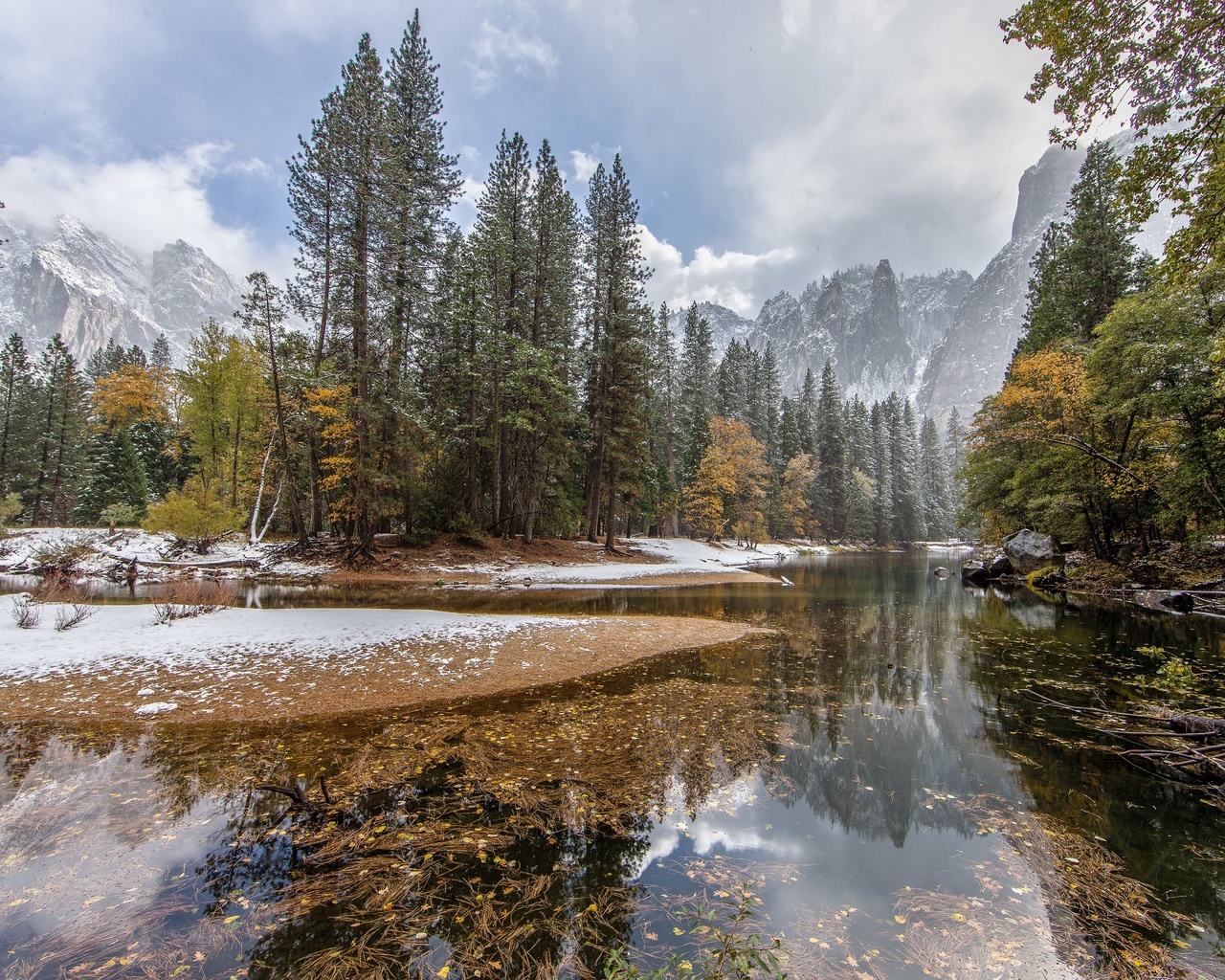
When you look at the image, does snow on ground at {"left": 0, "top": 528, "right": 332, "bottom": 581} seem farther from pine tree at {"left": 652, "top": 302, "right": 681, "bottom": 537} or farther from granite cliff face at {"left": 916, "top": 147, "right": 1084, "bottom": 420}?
granite cliff face at {"left": 916, "top": 147, "right": 1084, "bottom": 420}

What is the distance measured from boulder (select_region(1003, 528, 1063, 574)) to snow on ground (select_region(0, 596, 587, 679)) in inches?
1008

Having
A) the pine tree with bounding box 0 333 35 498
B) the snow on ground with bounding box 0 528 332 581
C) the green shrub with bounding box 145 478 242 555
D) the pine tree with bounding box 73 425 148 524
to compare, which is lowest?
the snow on ground with bounding box 0 528 332 581

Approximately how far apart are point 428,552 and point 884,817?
20.6 m

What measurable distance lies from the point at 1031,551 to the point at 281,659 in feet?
103

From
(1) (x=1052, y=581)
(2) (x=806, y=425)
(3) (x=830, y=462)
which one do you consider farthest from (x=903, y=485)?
(1) (x=1052, y=581)

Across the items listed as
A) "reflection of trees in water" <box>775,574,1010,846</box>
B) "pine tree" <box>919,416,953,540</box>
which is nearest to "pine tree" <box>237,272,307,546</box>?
"reflection of trees in water" <box>775,574,1010,846</box>

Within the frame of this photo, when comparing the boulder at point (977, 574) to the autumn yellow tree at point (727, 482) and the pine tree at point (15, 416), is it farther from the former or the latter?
the pine tree at point (15, 416)

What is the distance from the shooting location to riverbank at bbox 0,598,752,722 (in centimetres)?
654

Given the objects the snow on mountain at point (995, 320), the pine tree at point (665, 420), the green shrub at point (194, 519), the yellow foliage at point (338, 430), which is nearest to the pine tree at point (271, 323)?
the yellow foliage at point (338, 430)

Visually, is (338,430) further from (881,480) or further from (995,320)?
(995,320)

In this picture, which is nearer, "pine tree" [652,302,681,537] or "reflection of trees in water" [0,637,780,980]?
"reflection of trees in water" [0,637,780,980]

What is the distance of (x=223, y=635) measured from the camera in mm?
8875

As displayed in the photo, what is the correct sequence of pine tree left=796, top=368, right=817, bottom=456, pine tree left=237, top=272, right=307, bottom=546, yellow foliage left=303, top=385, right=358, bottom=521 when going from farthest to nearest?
pine tree left=796, top=368, right=817, bottom=456 → pine tree left=237, top=272, right=307, bottom=546 → yellow foliage left=303, top=385, right=358, bottom=521

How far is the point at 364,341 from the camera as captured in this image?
1977cm
